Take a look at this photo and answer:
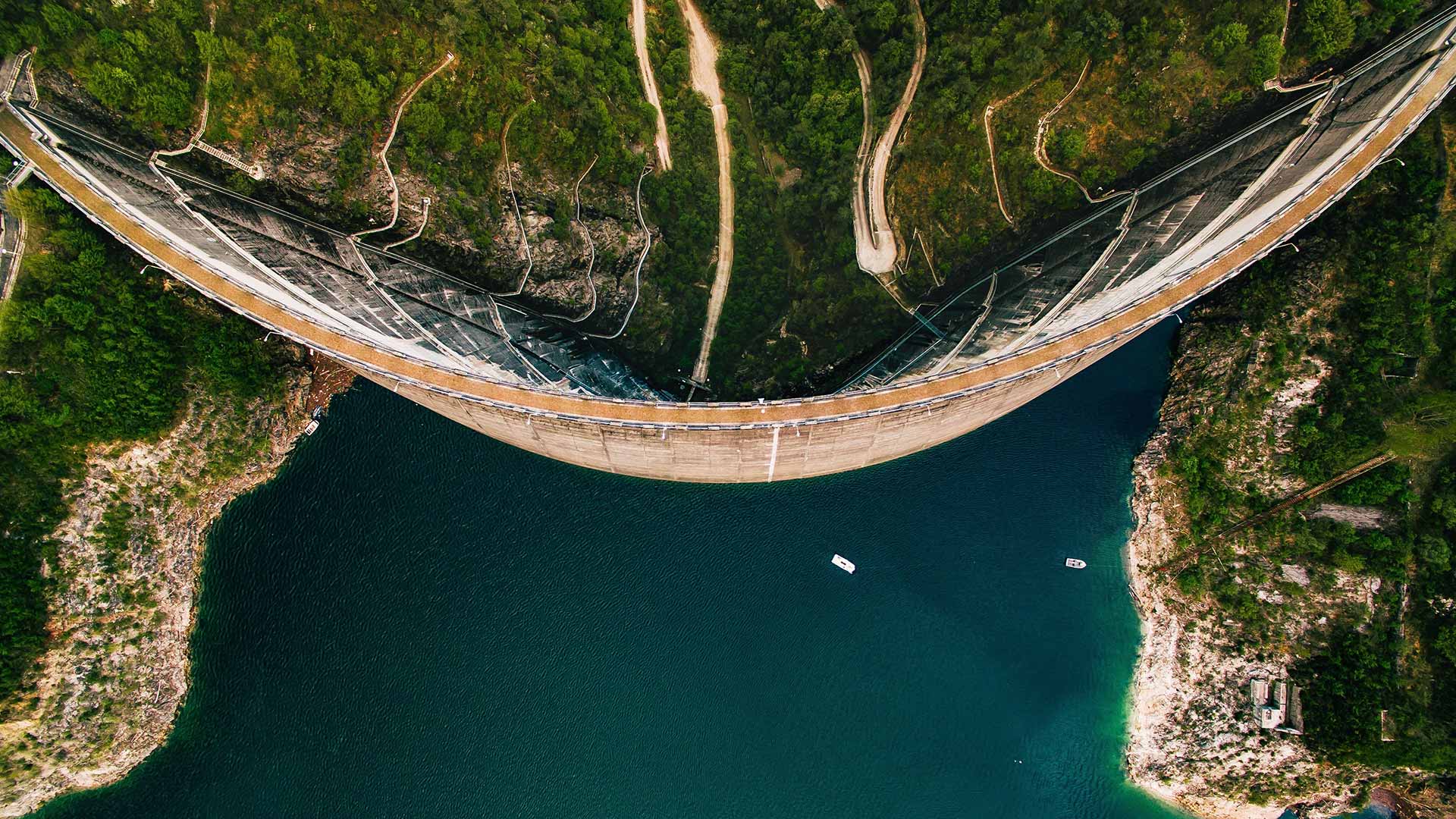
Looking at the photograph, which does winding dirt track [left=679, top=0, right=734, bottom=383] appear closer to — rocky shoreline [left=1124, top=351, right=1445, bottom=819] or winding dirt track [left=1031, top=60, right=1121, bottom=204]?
winding dirt track [left=1031, top=60, right=1121, bottom=204]

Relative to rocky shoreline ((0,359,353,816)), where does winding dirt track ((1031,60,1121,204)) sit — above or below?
above

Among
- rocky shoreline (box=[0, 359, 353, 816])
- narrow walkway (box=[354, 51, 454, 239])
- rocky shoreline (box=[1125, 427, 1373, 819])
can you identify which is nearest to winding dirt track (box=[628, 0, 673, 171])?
narrow walkway (box=[354, 51, 454, 239])

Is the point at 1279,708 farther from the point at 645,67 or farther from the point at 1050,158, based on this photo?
the point at 645,67

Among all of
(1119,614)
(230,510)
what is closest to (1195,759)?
(1119,614)

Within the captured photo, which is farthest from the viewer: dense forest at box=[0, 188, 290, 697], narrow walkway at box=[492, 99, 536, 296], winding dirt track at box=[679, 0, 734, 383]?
winding dirt track at box=[679, 0, 734, 383]

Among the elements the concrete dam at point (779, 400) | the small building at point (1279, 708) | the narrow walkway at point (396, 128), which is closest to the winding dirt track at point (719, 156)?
the concrete dam at point (779, 400)

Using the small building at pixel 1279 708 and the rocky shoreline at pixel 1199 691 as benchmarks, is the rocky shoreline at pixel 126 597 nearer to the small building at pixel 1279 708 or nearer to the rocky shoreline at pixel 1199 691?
the rocky shoreline at pixel 1199 691

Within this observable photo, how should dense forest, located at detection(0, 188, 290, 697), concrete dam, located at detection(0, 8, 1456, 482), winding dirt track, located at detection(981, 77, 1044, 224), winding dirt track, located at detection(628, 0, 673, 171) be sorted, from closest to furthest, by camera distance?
dense forest, located at detection(0, 188, 290, 697) < concrete dam, located at detection(0, 8, 1456, 482) < winding dirt track, located at detection(981, 77, 1044, 224) < winding dirt track, located at detection(628, 0, 673, 171)
